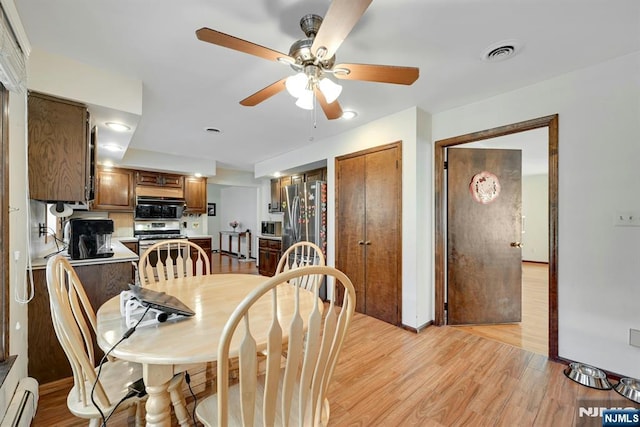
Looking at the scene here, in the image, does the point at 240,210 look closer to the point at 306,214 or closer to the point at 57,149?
the point at 306,214

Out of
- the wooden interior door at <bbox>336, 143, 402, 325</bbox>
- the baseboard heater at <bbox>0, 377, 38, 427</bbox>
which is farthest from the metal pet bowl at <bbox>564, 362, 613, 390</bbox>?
the baseboard heater at <bbox>0, 377, 38, 427</bbox>

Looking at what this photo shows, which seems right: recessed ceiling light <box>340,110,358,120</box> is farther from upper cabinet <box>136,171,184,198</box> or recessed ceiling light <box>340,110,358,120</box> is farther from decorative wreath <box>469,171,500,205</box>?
upper cabinet <box>136,171,184,198</box>

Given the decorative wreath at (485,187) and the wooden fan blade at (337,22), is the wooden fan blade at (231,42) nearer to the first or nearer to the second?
the wooden fan blade at (337,22)

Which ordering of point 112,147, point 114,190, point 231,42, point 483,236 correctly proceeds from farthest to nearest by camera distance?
point 114,190 → point 112,147 → point 483,236 → point 231,42

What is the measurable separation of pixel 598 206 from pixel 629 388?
47.6 inches

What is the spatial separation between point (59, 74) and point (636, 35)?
3.82 meters

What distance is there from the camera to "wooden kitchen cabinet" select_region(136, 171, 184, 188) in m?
4.79

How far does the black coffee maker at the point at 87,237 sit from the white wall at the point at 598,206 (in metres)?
3.79

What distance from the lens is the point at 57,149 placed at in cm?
193

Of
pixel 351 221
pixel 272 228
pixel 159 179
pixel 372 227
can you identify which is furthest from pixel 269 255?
pixel 372 227

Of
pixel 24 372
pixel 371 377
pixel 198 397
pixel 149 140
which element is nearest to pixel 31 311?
pixel 24 372

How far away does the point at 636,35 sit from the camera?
1.65 m

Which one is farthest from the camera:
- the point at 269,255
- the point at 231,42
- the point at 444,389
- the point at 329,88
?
the point at 269,255

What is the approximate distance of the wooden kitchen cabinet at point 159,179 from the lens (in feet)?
15.7
